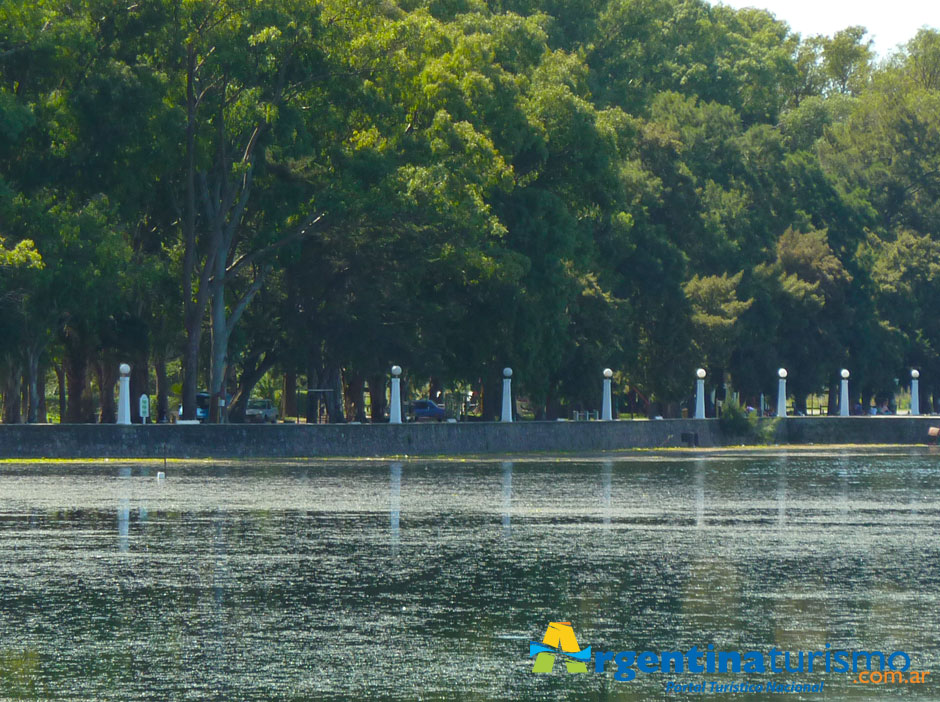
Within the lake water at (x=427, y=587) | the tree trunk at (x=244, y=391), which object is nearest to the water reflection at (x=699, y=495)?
the lake water at (x=427, y=587)

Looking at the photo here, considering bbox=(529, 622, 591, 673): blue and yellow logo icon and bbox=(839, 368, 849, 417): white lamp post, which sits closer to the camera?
bbox=(529, 622, 591, 673): blue and yellow logo icon

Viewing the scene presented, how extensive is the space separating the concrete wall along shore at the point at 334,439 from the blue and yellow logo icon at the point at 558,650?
3101 cm

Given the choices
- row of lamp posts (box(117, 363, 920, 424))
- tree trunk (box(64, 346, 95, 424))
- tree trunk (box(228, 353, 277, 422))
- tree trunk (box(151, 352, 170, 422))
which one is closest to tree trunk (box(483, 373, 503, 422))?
row of lamp posts (box(117, 363, 920, 424))

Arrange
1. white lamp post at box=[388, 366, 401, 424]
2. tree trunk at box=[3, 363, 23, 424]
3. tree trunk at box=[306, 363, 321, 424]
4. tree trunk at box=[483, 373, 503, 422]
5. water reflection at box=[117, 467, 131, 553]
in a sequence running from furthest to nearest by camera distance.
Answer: tree trunk at box=[483, 373, 503, 422] → tree trunk at box=[306, 363, 321, 424] → tree trunk at box=[3, 363, 23, 424] → white lamp post at box=[388, 366, 401, 424] → water reflection at box=[117, 467, 131, 553]

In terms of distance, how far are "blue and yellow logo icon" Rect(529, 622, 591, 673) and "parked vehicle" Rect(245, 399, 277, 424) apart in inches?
2298

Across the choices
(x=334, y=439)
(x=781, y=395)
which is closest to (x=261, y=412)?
(x=781, y=395)

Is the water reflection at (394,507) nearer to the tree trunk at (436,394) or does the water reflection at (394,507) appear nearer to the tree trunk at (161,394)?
the tree trunk at (161,394)

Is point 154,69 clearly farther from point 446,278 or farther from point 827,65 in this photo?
point 827,65

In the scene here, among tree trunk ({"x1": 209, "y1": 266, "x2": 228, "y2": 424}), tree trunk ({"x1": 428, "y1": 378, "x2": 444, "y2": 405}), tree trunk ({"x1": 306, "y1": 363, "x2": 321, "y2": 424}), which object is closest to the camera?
tree trunk ({"x1": 209, "y1": 266, "x2": 228, "y2": 424})

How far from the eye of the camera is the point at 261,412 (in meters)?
81.2

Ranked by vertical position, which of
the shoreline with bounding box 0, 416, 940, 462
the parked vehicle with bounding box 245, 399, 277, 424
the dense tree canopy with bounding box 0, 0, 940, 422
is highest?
the dense tree canopy with bounding box 0, 0, 940, 422

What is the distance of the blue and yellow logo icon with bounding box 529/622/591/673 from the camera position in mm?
12008

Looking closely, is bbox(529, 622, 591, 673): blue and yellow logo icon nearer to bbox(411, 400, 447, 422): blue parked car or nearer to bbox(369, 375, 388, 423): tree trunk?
bbox(369, 375, 388, 423): tree trunk

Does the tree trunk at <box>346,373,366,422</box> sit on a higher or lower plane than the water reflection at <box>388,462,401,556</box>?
higher
